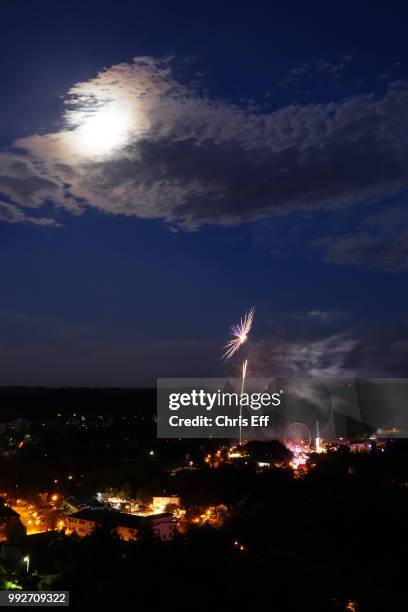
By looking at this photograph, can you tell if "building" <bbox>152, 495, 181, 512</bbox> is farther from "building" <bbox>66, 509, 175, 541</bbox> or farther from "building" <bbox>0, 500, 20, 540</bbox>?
"building" <bbox>0, 500, 20, 540</bbox>

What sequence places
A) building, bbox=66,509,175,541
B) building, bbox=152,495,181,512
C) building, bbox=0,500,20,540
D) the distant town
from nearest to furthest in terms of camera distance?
the distant town, building, bbox=0,500,20,540, building, bbox=66,509,175,541, building, bbox=152,495,181,512

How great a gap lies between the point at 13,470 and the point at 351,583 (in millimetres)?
18480

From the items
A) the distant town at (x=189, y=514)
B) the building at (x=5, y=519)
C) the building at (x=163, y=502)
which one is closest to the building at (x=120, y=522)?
the distant town at (x=189, y=514)

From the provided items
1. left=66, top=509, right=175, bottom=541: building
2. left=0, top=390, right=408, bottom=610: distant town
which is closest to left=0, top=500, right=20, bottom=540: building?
left=0, top=390, right=408, bottom=610: distant town

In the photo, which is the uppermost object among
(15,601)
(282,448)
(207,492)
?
(282,448)

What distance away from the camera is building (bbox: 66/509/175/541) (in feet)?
46.5

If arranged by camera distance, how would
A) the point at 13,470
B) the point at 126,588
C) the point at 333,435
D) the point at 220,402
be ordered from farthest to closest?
the point at 333,435, the point at 220,402, the point at 13,470, the point at 126,588

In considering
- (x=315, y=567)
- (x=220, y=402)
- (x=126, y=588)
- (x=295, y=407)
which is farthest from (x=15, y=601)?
(x=295, y=407)

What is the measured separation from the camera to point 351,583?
8.09m

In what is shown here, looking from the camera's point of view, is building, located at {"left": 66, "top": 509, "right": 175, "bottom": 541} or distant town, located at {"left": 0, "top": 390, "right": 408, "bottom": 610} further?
building, located at {"left": 66, "top": 509, "right": 175, "bottom": 541}

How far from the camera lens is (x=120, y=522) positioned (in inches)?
570

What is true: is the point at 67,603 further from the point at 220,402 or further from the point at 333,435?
the point at 333,435

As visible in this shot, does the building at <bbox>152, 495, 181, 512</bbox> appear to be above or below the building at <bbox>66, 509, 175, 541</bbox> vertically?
Answer: above

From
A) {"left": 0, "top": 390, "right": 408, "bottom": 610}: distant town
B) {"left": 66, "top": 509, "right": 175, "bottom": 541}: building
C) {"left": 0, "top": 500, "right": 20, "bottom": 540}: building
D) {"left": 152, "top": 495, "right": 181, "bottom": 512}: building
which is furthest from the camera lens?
{"left": 152, "top": 495, "right": 181, "bottom": 512}: building
